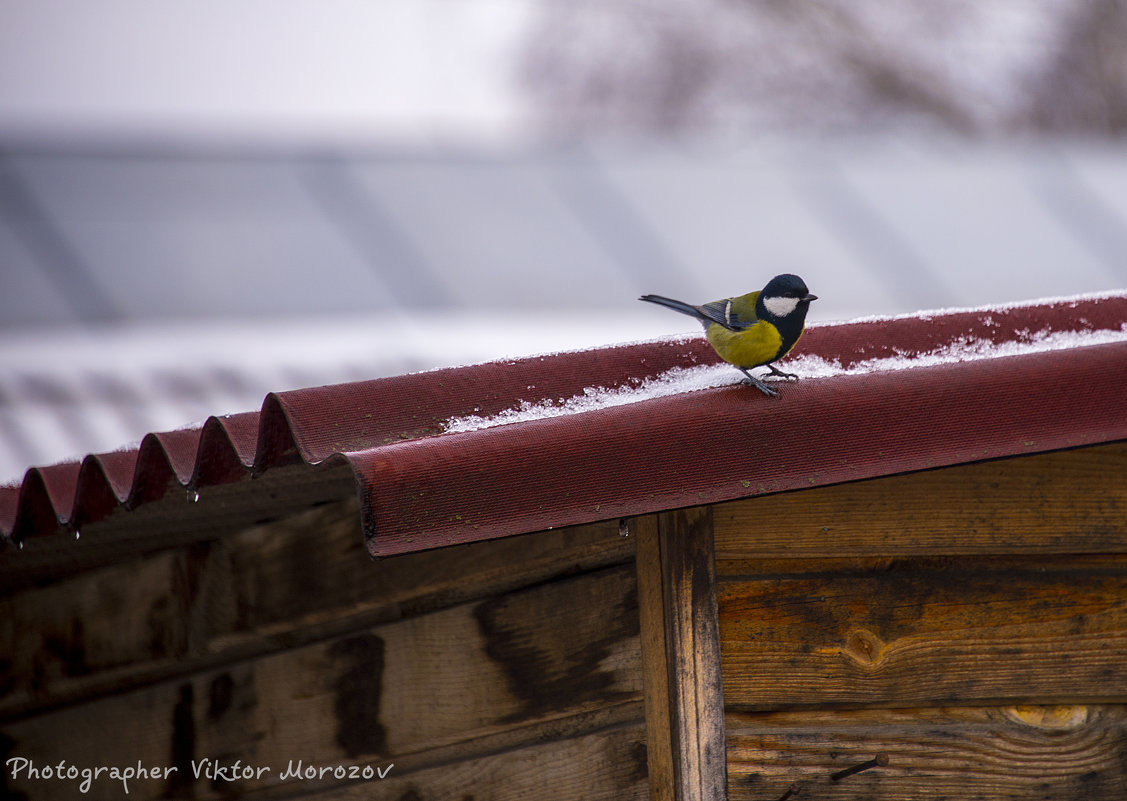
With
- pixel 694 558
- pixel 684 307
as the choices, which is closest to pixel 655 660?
pixel 694 558

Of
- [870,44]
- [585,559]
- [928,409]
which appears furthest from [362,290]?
[870,44]

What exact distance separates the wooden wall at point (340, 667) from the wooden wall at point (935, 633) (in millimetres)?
250

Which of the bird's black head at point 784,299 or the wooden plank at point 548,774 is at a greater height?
the bird's black head at point 784,299

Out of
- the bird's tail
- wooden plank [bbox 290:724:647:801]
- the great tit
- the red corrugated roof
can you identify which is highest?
the bird's tail

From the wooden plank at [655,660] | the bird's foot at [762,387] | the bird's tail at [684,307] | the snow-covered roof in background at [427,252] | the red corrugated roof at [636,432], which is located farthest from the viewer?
the snow-covered roof in background at [427,252]

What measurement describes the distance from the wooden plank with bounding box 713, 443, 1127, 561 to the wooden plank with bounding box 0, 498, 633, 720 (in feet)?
0.97

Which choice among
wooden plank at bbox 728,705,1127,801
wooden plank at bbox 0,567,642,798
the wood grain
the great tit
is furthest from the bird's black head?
wooden plank at bbox 728,705,1127,801

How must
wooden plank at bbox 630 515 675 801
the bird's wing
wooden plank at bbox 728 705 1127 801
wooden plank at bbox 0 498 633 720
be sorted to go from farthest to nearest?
wooden plank at bbox 0 498 633 720, the bird's wing, wooden plank at bbox 728 705 1127 801, wooden plank at bbox 630 515 675 801

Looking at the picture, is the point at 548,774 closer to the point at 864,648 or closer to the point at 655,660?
the point at 655,660

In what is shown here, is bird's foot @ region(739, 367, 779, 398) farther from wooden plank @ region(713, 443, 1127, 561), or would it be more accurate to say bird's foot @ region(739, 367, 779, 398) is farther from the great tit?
wooden plank @ region(713, 443, 1127, 561)

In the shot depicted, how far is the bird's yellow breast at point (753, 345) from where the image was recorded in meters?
2.19

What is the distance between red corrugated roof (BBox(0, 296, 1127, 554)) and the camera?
1.71 metres

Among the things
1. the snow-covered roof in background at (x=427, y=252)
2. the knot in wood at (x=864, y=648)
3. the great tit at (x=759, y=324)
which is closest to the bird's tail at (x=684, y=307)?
the great tit at (x=759, y=324)

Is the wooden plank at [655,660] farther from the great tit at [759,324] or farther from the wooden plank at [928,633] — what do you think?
the great tit at [759,324]
